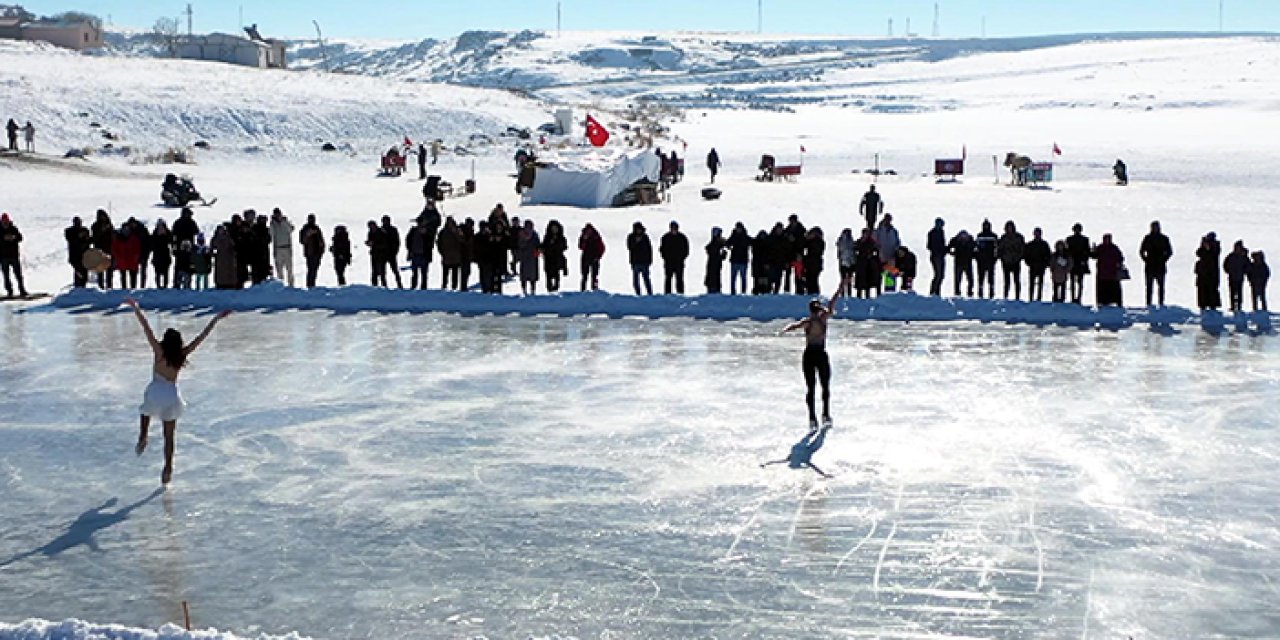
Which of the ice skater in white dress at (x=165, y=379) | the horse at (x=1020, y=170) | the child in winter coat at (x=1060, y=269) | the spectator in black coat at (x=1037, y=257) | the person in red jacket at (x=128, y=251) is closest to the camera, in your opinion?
the ice skater in white dress at (x=165, y=379)

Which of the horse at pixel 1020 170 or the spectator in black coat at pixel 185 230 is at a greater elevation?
the horse at pixel 1020 170

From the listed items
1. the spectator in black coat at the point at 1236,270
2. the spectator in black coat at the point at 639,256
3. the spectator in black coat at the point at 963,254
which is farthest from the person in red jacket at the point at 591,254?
the spectator in black coat at the point at 1236,270

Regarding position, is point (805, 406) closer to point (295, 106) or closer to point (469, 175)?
point (469, 175)

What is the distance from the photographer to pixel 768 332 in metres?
19.8

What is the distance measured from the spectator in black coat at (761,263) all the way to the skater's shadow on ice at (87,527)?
38.3 feet

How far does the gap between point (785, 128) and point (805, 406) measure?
66.1m

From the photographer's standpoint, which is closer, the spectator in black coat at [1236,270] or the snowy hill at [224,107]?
the spectator in black coat at [1236,270]

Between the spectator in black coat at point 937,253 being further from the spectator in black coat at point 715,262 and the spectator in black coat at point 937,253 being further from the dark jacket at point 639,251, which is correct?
the dark jacket at point 639,251

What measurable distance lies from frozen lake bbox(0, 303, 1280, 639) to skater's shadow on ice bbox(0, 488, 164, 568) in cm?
4

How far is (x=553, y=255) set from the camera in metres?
22.4

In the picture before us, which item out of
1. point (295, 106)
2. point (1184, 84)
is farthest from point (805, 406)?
point (1184, 84)

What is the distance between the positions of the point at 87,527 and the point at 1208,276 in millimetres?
15583

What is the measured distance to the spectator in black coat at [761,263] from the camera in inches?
856

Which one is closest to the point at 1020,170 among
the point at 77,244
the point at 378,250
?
the point at 378,250
